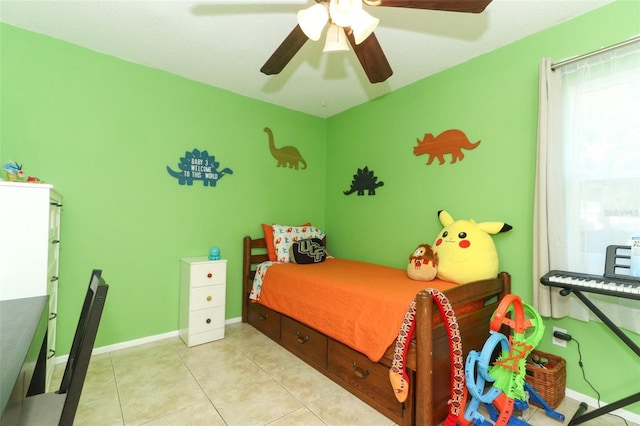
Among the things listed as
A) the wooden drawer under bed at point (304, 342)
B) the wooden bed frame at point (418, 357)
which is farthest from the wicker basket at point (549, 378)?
the wooden drawer under bed at point (304, 342)

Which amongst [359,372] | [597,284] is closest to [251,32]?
[359,372]

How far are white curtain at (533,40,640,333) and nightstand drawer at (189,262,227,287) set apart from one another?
2.54 meters

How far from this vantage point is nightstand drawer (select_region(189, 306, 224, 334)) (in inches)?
105

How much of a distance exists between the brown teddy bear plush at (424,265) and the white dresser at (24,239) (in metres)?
2.41

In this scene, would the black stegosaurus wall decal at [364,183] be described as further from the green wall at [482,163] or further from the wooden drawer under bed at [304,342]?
the wooden drawer under bed at [304,342]

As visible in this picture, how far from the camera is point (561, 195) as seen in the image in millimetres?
1957

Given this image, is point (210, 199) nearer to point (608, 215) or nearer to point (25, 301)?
point (25, 301)

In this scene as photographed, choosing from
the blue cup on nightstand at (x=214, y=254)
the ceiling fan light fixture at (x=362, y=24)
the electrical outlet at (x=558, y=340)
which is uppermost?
the ceiling fan light fixture at (x=362, y=24)

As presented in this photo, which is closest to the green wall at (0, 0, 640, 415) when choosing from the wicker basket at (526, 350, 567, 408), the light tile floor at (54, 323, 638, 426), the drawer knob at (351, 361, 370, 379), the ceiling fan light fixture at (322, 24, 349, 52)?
the wicker basket at (526, 350, 567, 408)

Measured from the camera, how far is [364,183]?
345cm

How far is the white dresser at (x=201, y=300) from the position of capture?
268 centimetres

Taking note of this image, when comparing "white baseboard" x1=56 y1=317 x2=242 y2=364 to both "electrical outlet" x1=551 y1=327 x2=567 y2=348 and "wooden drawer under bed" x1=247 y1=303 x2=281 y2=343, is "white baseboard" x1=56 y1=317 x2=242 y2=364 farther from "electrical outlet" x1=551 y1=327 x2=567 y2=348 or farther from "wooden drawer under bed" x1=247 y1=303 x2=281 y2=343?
"electrical outlet" x1=551 y1=327 x2=567 y2=348

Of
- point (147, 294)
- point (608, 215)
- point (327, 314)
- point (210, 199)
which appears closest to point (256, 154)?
point (210, 199)

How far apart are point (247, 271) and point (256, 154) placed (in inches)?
52.3
